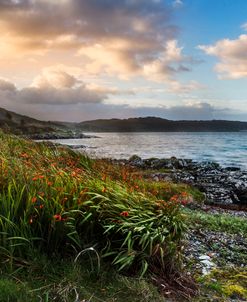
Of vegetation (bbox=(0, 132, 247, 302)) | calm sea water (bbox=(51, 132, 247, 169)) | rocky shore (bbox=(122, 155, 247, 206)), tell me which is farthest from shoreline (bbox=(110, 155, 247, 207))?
vegetation (bbox=(0, 132, 247, 302))

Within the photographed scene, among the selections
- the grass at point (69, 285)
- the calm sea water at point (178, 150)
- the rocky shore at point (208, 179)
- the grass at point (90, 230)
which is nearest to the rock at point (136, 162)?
the rocky shore at point (208, 179)

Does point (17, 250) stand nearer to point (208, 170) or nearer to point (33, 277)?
point (33, 277)

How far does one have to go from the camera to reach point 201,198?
797 inches

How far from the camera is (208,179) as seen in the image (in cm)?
2792

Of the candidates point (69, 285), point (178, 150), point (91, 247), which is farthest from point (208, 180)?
point (178, 150)

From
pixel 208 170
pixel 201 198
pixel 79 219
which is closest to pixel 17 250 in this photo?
pixel 79 219

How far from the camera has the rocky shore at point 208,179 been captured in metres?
21.7

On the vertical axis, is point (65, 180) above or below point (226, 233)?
above

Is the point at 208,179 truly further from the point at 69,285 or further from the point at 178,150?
the point at 178,150

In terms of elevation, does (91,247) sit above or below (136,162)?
above

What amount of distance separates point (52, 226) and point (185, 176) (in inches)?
910

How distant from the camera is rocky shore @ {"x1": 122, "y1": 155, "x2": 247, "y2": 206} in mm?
21703

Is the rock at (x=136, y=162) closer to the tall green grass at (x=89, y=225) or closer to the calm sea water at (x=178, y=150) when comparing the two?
the calm sea water at (x=178, y=150)

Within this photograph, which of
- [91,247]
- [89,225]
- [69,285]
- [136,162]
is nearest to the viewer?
[69,285]
